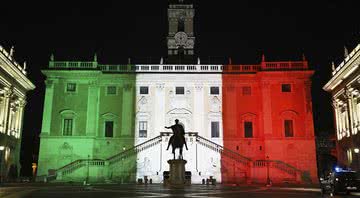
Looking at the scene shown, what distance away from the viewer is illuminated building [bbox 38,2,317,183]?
47750mm

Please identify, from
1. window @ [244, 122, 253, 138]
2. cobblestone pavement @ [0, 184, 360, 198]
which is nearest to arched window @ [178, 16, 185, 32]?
window @ [244, 122, 253, 138]

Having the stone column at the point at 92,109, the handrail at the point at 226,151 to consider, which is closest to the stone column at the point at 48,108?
the stone column at the point at 92,109

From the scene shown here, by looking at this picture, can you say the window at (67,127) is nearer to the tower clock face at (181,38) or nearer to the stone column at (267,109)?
the tower clock face at (181,38)

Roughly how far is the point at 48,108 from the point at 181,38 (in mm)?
21588

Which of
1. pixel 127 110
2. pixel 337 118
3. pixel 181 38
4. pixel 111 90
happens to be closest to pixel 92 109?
pixel 111 90

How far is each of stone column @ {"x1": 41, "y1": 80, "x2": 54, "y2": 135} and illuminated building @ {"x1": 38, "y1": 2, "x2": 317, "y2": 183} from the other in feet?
0.37

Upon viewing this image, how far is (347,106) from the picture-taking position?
46188mm

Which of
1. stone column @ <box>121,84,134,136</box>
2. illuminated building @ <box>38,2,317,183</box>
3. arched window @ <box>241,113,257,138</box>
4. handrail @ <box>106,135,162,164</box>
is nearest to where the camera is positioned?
handrail @ <box>106,135,162,164</box>

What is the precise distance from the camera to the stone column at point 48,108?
1901 inches

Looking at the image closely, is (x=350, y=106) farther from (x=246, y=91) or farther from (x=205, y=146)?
(x=205, y=146)

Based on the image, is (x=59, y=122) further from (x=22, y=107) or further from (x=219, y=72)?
(x=219, y=72)

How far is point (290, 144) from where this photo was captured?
47.8m

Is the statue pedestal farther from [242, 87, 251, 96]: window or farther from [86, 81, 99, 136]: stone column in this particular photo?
[242, 87, 251, 96]: window

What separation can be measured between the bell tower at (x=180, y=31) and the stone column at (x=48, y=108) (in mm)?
18247
